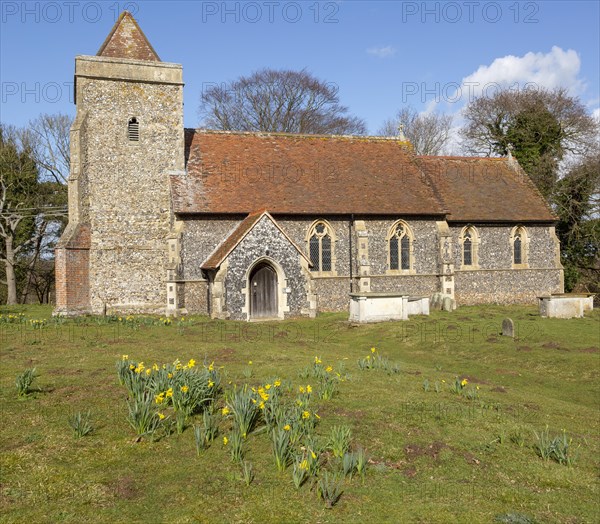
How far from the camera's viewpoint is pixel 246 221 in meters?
24.9

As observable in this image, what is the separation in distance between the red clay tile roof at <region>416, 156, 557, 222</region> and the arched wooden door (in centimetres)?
956

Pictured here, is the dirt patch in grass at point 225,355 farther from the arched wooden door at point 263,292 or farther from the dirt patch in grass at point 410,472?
the arched wooden door at point 263,292

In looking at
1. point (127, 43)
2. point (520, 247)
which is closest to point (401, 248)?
point (520, 247)

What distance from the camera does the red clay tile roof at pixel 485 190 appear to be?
97.6 feet

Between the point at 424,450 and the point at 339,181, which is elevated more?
the point at 339,181

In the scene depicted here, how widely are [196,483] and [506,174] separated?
29.6m

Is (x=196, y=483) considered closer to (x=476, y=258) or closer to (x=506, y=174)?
(x=476, y=258)

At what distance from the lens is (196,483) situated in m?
6.61

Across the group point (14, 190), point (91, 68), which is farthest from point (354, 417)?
point (14, 190)

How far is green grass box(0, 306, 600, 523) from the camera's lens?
6.21 metres

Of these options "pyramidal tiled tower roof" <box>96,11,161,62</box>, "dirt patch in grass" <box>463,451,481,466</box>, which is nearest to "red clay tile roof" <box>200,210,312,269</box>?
"pyramidal tiled tower roof" <box>96,11,161,62</box>

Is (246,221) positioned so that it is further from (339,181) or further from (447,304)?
(447,304)

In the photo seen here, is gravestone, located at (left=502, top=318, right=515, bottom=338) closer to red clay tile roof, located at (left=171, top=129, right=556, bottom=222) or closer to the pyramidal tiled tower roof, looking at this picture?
red clay tile roof, located at (left=171, top=129, right=556, bottom=222)

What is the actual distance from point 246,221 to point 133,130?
6.03 m
